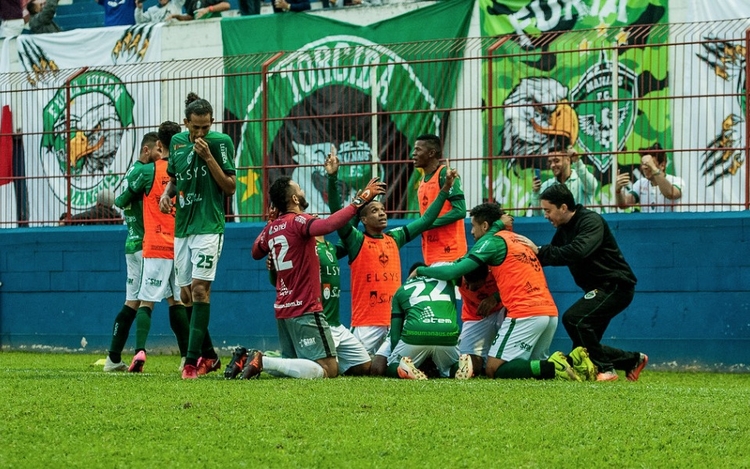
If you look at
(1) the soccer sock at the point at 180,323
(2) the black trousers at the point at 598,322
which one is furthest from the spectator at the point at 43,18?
(2) the black trousers at the point at 598,322

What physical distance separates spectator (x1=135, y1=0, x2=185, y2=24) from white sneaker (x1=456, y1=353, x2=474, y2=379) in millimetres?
10422

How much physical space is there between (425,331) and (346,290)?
3706 millimetres

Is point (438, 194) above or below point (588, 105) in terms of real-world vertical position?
below

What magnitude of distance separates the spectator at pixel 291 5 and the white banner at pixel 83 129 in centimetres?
184

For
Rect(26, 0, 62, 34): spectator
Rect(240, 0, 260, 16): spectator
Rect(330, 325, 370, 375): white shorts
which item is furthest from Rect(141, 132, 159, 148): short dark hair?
Rect(26, 0, 62, 34): spectator

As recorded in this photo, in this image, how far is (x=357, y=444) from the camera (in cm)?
603

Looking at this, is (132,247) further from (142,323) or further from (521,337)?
(521,337)

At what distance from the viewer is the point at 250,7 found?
17.3 m

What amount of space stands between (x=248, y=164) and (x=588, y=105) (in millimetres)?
4026

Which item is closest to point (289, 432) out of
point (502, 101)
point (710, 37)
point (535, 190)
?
point (535, 190)

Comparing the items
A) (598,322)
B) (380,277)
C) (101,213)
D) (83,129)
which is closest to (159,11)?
A: (83,129)

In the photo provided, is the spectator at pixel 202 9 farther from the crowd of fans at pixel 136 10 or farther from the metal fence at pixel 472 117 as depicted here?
the metal fence at pixel 472 117

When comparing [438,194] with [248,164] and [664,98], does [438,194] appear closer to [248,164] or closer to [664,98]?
[664,98]

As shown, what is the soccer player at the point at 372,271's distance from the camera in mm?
10852
